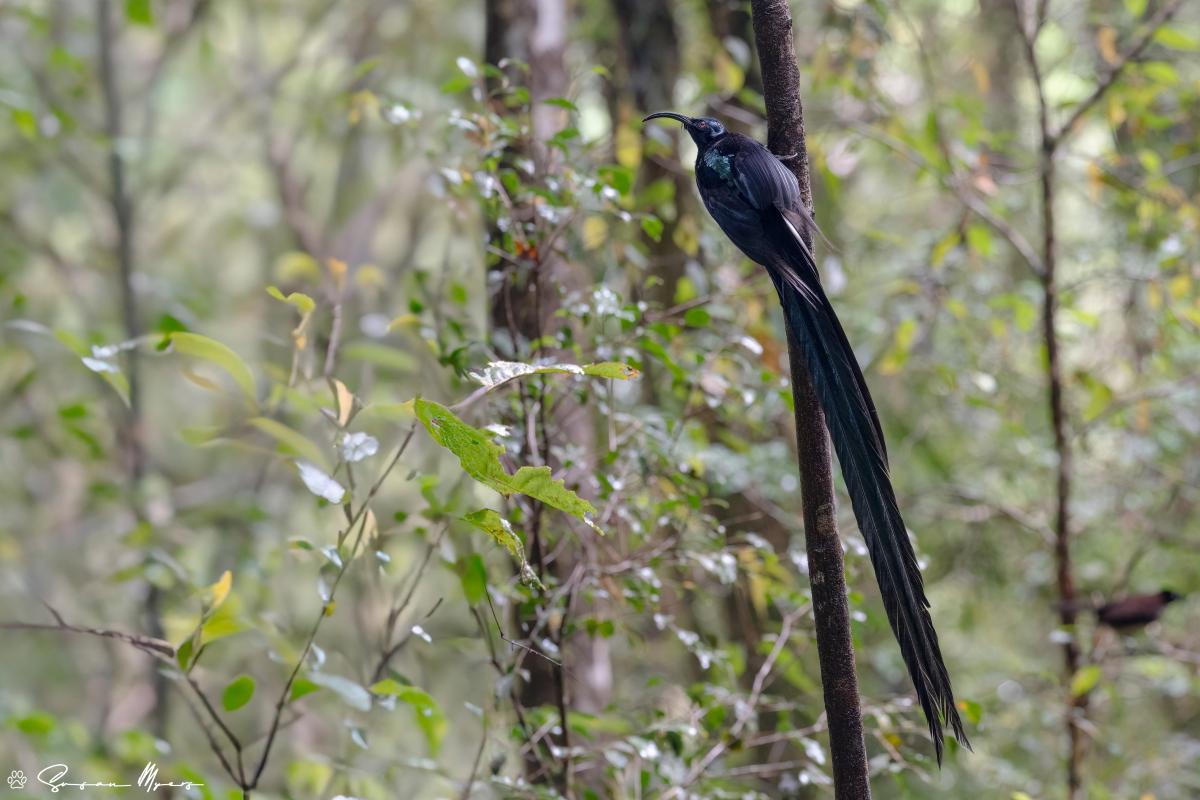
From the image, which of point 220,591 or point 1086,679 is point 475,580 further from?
point 1086,679

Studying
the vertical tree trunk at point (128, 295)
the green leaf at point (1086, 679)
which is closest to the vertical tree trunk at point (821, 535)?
the green leaf at point (1086, 679)

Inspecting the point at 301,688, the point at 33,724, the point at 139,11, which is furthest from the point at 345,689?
the point at 139,11

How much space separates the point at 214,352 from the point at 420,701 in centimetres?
62

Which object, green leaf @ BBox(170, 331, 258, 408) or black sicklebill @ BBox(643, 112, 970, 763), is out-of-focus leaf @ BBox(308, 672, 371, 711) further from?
black sicklebill @ BBox(643, 112, 970, 763)

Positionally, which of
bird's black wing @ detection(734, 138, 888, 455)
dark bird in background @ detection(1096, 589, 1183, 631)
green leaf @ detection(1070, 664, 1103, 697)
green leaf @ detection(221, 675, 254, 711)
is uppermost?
bird's black wing @ detection(734, 138, 888, 455)

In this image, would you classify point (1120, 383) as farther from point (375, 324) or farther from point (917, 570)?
point (917, 570)

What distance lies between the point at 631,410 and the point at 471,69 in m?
0.91

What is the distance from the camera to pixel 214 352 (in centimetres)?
150

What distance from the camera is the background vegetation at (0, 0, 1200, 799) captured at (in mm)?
1851

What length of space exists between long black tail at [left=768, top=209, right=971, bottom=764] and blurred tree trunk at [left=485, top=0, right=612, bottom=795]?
0.60 metres

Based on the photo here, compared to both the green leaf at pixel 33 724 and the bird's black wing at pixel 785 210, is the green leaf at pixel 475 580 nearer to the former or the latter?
the bird's black wing at pixel 785 210

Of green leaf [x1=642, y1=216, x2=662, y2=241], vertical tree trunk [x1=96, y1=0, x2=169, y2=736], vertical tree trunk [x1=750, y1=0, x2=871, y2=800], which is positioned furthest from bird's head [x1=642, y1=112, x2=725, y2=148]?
vertical tree trunk [x1=96, y1=0, x2=169, y2=736]

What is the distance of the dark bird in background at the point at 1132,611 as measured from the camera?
113 inches

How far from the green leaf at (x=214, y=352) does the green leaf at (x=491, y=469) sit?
506 mm
